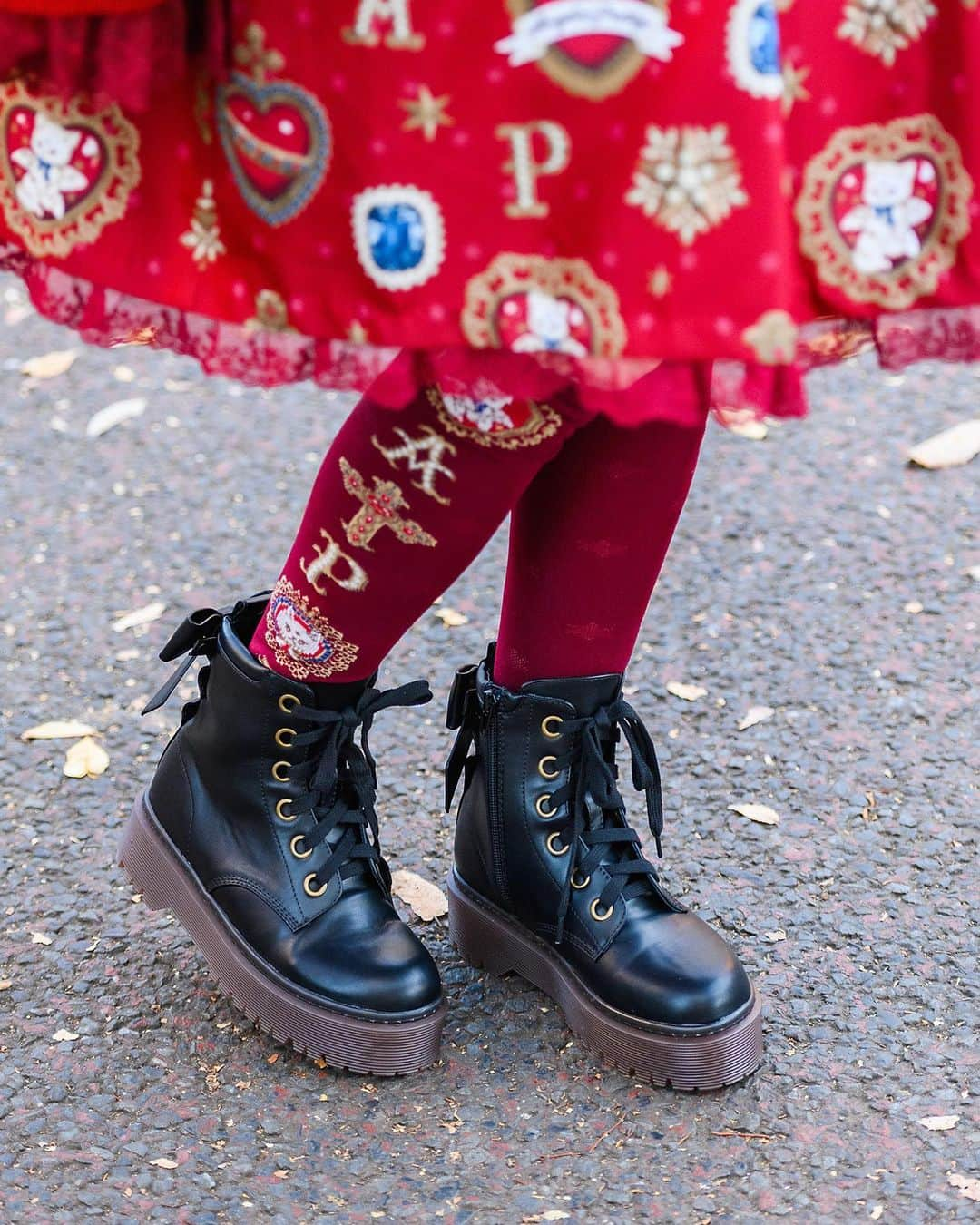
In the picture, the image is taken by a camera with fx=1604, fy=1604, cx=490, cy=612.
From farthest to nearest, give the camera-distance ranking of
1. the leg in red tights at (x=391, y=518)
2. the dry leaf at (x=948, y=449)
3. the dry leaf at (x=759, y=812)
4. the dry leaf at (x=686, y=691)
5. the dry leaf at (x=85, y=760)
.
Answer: the dry leaf at (x=948, y=449)
the dry leaf at (x=686, y=691)
the dry leaf at (x=85, y=760)
the dry leaf at (x=759, y=812)
the leg in red tights at (x=391, y=518)

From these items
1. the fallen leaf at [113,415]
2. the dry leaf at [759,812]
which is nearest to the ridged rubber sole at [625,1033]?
the dry leaf at [759,812]

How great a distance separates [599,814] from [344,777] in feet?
0.78

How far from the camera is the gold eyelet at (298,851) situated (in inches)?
56.7

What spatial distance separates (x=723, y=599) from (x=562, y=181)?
1338 mm

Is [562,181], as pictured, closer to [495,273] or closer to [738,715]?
[495,273]

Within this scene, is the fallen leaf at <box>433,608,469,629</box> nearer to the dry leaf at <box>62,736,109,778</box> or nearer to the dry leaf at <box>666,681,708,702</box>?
the dry leaf at <box>666,681,708,702</box>

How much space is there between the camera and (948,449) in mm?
2641

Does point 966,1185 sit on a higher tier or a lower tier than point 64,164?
lower

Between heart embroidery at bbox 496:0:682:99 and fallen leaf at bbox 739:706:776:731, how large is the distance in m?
1.15

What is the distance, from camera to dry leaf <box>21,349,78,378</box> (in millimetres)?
3016

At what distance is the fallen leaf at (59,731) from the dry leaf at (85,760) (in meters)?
0.02

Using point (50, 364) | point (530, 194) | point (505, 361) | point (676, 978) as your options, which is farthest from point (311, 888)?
point (50, 364)

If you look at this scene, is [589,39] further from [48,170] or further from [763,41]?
[48,170]

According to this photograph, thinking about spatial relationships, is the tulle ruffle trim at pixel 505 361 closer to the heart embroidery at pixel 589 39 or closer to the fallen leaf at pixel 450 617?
the heart embroidery at pixel 589 39
